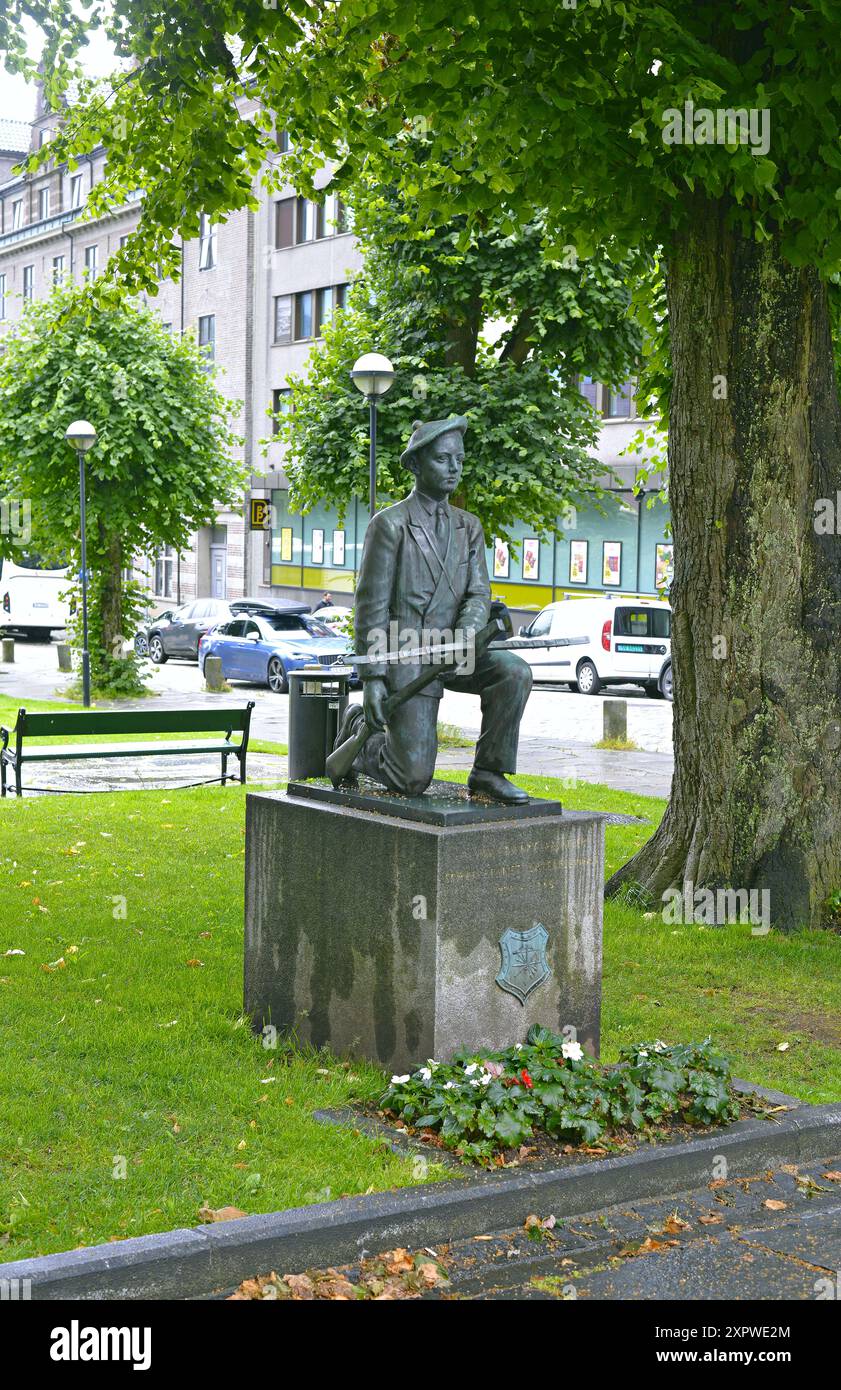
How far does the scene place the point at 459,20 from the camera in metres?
8.80

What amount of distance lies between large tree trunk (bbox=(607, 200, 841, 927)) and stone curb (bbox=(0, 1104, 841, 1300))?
350 centimetres

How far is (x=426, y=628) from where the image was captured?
6723 millimetres

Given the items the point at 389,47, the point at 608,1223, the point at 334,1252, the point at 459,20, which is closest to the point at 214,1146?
the point at 334,1252

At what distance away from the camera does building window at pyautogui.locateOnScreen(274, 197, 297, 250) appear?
164ft

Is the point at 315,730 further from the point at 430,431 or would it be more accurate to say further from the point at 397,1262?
the point at 397,1262

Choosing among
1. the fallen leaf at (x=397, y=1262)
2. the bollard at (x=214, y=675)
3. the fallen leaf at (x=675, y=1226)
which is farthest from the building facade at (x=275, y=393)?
the fallen leaf at (x=397, y=1262)

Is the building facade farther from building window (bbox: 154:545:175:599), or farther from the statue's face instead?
the statue's face

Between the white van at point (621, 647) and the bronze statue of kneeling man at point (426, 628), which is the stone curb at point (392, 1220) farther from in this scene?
the white van at point (621, 647)

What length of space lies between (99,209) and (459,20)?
6.51 meters

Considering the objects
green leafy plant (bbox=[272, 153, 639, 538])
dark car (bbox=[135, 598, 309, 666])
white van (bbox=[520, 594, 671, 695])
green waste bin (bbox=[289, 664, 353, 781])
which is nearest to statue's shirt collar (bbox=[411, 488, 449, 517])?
green waste bin (bbox=[289, 664, 353, 781])

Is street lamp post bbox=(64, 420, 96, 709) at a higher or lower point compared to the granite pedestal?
higher

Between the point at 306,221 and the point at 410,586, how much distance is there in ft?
148

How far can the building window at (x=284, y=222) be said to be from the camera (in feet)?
164

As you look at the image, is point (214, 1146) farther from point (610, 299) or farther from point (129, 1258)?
point (610, 299)
